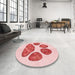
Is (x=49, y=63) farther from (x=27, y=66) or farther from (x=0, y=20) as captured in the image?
(x=0, y=20)

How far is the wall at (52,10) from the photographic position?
1001 cm

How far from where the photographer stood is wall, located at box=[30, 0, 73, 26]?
32.8ft

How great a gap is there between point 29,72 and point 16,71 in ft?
0.63

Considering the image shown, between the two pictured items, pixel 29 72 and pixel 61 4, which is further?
pixel 61 4

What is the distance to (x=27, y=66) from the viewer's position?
1267 millimetres

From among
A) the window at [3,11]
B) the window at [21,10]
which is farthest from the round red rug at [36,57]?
the window at [21,10]

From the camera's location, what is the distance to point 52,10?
1014 cm

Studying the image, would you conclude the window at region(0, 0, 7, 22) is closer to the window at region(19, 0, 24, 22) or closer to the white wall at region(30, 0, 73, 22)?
the window at region(19, 0, 24, 22)

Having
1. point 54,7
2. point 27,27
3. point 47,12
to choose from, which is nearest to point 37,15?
point 47,12

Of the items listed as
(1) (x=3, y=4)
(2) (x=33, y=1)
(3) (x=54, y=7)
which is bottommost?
(1) (x=3, y=4)

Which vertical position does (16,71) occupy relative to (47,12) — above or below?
below

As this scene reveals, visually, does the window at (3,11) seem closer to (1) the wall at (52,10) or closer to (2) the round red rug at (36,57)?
(2) the round red rug at (36,57)

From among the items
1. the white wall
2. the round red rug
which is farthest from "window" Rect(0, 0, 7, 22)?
the white wall

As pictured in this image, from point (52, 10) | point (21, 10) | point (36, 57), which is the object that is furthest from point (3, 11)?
point (52, 10)
